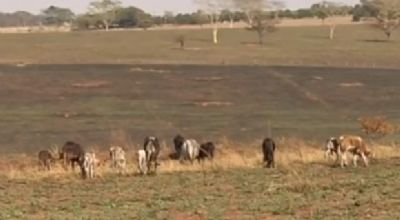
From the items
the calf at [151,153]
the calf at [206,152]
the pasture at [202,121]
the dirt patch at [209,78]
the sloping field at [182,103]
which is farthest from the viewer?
the dirt patch at [209,78]

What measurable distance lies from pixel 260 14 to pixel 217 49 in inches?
1354

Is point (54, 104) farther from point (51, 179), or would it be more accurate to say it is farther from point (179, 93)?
point (51, 179)

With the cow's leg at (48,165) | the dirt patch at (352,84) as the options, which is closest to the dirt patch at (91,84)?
the dirt patch at (352,84)

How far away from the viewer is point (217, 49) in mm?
95250

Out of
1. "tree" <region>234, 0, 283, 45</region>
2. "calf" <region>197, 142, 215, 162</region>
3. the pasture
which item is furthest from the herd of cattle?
"tree" <region>234, 0, 283, 45</region>

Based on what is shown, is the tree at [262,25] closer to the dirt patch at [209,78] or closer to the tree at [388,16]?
the tree at [388,16]

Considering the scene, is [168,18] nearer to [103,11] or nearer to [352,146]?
[103,11]

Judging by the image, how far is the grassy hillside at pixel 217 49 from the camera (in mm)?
80500

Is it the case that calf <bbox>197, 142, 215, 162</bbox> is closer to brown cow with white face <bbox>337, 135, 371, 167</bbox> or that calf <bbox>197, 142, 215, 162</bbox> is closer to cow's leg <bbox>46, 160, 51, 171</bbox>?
brown cow with white face <bbox>337, 135, 371, 167</bbox>

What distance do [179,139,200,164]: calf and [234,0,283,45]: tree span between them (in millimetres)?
84303

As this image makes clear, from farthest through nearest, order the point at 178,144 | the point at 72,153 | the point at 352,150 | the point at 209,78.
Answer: the point at 209,78
the point at 178,144
the point at 72,153
the point at 352,150

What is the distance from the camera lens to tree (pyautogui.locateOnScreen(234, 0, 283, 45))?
116 m

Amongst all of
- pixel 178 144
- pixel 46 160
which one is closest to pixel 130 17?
pixel 178 144

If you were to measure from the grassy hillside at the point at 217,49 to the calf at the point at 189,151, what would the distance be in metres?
50.2
